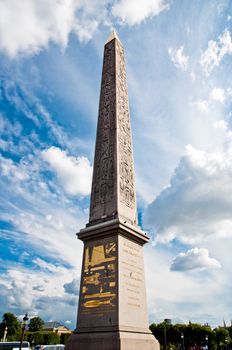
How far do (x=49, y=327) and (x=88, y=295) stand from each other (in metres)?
132

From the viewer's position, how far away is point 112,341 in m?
7.11

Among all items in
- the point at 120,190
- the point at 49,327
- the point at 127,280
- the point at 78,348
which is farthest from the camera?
the point at 49,327

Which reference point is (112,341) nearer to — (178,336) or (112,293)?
(112,293)

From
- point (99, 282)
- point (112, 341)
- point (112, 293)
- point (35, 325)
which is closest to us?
point (112, 341)

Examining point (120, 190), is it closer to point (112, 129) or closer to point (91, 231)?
point (91, 231)

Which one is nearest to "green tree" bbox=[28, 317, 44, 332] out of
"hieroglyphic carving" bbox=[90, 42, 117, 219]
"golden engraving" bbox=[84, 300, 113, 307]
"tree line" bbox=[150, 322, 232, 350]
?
"tree line" bbox=[150, 322, 232, 350]

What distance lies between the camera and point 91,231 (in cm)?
938

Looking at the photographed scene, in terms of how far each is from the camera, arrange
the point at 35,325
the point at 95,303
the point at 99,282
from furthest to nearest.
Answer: the point at 35,325
the point at 99,282
the point at 95,303

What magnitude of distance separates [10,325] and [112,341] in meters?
73.6

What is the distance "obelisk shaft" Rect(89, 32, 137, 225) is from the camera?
10148 mm

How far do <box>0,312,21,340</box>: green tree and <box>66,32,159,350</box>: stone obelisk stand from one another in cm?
7037

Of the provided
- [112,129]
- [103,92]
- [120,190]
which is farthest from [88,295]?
[103,92]

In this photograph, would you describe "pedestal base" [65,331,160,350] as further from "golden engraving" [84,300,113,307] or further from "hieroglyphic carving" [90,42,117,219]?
"hieroglyphic carving" [90,42,117,219]

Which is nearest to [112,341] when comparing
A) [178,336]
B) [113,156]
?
[113,156]
